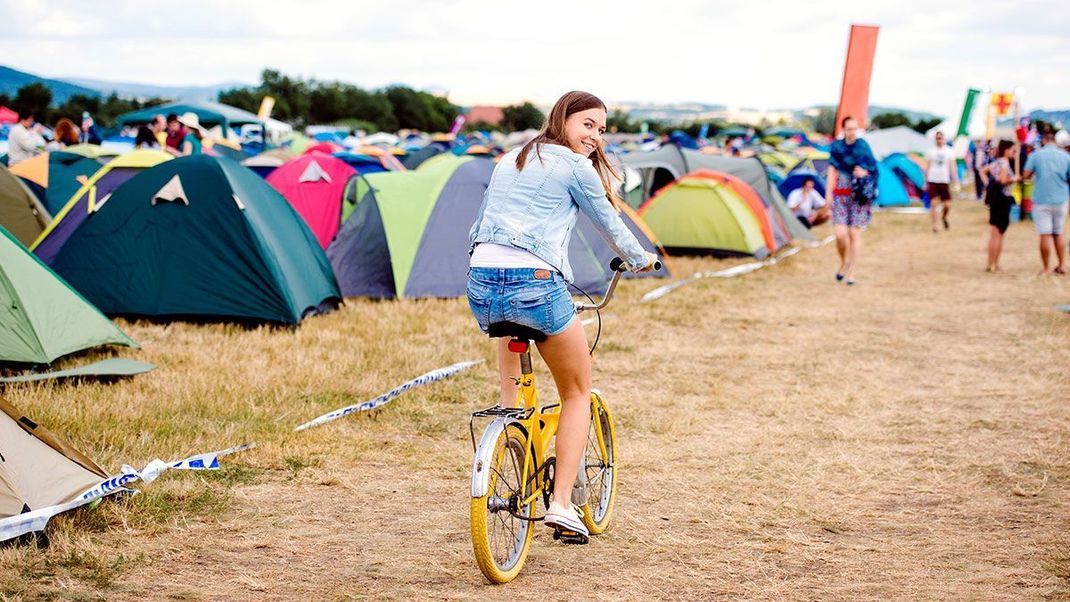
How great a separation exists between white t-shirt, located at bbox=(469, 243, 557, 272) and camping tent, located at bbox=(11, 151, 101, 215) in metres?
12.7

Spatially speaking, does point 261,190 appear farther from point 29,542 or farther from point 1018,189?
point 1018,189

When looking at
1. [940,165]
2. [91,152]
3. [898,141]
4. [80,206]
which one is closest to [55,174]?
[91,152]

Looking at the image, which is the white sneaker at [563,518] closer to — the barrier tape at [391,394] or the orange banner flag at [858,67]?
the barrier tape at [391,394]

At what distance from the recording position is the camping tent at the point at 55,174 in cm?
1548

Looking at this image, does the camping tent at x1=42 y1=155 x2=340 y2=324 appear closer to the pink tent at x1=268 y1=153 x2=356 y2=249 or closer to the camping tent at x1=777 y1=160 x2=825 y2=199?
the pink tent at x1=268 y1=153 x2=356 y2=249

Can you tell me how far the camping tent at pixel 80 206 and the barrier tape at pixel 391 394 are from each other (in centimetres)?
447

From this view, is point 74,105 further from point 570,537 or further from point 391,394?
point 570,537

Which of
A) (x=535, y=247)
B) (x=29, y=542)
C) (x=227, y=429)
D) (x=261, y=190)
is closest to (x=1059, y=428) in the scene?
(x=535, y=247)

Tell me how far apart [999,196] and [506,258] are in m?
12.4

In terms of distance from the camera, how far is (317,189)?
13.8 metres

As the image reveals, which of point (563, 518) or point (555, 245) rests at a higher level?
point (555, 245)

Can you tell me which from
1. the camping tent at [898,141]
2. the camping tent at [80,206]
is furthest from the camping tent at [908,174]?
the camping tent at [80,206]

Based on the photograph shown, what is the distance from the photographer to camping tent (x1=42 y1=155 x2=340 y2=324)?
9.98 meters

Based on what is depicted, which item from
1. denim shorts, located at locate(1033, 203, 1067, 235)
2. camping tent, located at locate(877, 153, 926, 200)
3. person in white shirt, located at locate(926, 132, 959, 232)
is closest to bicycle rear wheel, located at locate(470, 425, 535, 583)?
denim shorts, located at locate(1033, 203, 1067, 235)
